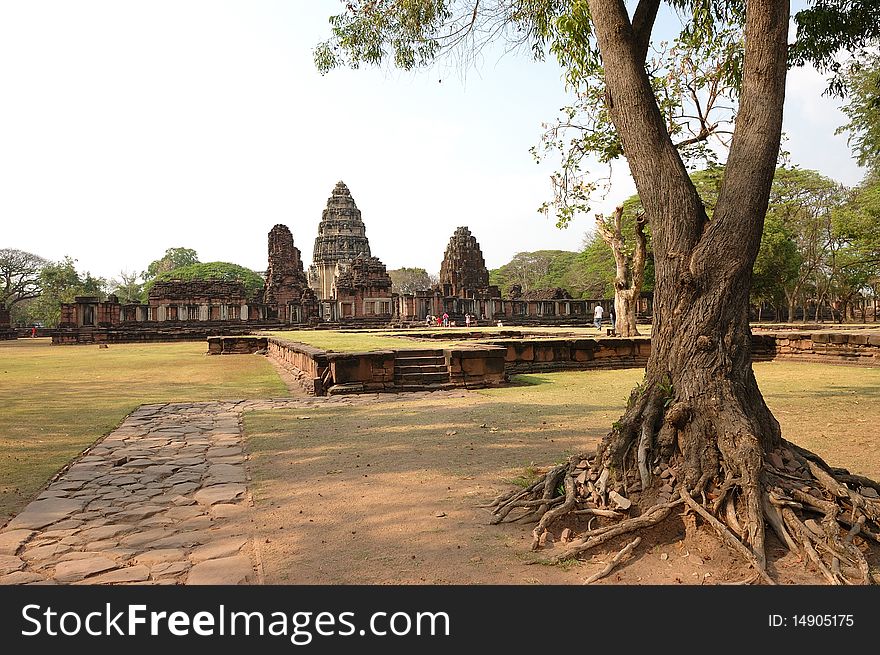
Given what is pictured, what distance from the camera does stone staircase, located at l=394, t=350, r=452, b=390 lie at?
35.1 ft

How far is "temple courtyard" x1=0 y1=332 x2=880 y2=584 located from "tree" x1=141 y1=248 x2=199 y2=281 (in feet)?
251

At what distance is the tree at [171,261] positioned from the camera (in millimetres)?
80062

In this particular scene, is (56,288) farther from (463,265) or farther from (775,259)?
(775,259)

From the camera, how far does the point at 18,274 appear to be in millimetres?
54125

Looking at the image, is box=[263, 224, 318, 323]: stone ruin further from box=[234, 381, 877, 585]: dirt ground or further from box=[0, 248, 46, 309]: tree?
box=[234, 381, 877, 585]: dirt ground

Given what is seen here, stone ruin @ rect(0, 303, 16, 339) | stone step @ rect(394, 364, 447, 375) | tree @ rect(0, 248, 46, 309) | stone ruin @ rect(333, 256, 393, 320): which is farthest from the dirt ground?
tree @ rect(0, 248, 46, 309)

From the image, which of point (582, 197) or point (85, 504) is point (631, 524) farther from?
point (582, 197)

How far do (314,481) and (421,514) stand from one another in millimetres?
1138

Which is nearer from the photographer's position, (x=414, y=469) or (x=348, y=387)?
(x=414, y=469)

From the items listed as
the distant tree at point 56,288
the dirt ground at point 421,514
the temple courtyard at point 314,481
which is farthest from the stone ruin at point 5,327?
the dirt ground at point 421,514

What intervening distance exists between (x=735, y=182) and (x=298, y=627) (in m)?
3.31

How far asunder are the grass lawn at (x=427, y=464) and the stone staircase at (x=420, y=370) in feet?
3.31

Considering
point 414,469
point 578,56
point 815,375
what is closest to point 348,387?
point 414,469

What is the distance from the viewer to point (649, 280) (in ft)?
132
